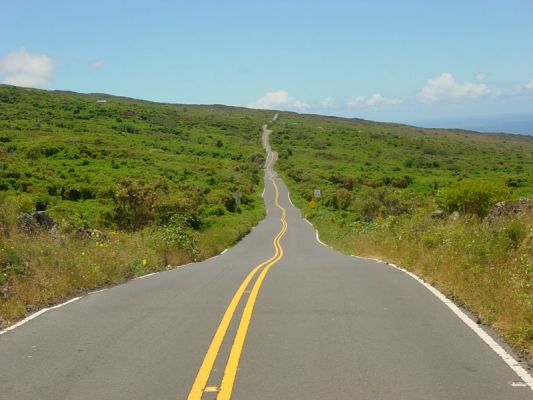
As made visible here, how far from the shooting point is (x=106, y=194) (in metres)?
51.0

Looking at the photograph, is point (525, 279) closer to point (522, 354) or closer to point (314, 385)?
point (522, 354)

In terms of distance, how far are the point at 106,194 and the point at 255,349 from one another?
46.7 meters

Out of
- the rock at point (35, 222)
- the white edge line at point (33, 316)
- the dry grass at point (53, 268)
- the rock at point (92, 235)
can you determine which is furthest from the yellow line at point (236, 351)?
the rock at point (92, 235)

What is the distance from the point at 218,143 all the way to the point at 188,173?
51265 mm

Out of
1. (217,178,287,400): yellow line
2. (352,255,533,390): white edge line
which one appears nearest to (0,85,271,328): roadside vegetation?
(217,178,287,400): yellow line

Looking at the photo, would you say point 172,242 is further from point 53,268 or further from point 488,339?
point 488,339

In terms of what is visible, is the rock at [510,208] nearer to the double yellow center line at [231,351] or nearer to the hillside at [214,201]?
the hillside at [214,201]

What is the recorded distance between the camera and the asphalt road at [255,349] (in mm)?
5324

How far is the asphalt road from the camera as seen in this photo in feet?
17.5

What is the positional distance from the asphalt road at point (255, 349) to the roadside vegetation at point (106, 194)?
5.11 feet

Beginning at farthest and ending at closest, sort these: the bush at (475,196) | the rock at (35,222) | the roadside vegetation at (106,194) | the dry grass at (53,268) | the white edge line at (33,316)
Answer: the bush at (475,196)
the rock at (35,222)
the roadside vegetation at (106,194)
the dry grass at (53,268)
the white edge line at (33,316)

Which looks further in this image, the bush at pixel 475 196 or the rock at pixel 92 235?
the bush at pixel 475 196

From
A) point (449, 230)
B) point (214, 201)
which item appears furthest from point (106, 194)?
point (449, 230)

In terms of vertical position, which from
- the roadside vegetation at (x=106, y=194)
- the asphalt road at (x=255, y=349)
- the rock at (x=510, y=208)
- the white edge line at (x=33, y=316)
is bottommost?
the roadside vegetation at (x=106, y=194)
